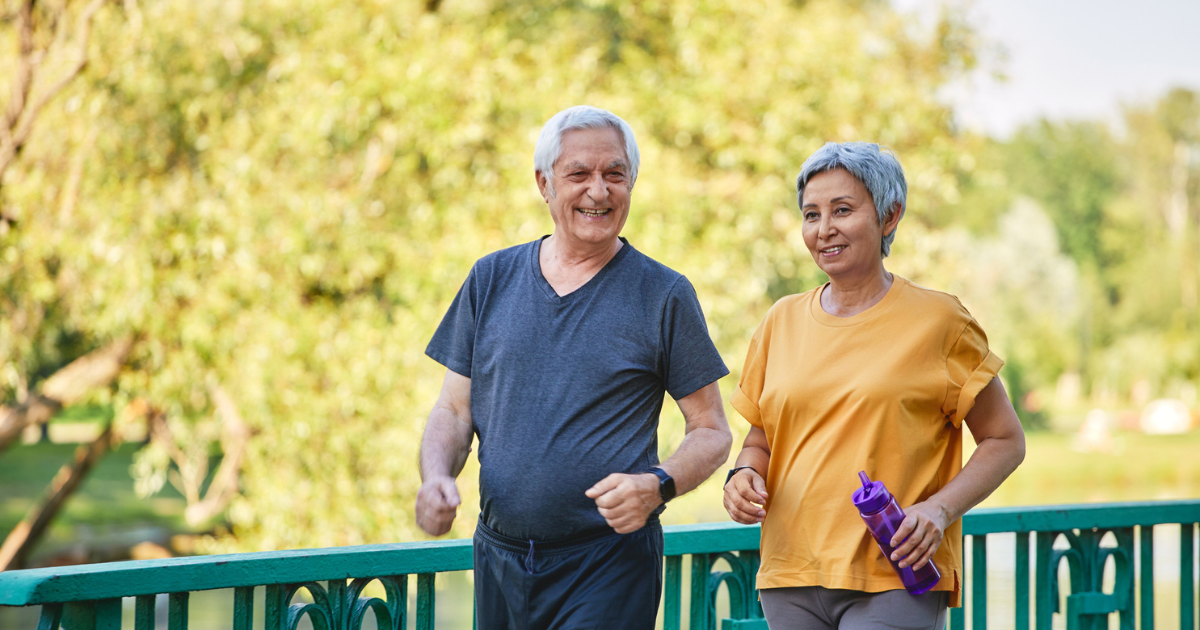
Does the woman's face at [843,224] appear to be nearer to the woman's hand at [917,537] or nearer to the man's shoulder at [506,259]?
the woman's hand at [917,537]

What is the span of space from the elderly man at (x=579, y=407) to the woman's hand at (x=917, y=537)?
34cm

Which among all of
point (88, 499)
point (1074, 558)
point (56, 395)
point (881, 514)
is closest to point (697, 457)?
point (881, 514)

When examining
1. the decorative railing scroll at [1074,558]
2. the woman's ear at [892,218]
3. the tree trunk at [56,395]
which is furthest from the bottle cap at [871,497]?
the tree trunk at [56,395]

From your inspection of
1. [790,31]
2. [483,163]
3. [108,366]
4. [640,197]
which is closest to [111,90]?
[108,366]

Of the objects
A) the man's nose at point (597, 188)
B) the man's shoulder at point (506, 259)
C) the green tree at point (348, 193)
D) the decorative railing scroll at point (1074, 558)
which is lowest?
the decorative railing scroll at point (1074, 558)

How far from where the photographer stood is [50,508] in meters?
8.13

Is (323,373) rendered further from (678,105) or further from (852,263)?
Result: (852,263)

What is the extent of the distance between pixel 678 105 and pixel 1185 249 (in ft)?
137

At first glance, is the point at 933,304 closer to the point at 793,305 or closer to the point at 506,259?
the point at 793,305

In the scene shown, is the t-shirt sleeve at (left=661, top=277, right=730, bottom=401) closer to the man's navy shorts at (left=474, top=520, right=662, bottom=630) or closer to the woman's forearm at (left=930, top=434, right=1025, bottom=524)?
the man's navy shorts at (left=474, top=520, right=662, bottom=630)

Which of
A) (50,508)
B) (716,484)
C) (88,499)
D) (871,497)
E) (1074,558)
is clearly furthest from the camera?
(88,499)

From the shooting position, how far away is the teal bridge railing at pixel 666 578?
1886mm

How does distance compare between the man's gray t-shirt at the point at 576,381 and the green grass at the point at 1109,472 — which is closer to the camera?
the man's gray t-shirt at the point at 576,381

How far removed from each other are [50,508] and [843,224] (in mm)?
7907
